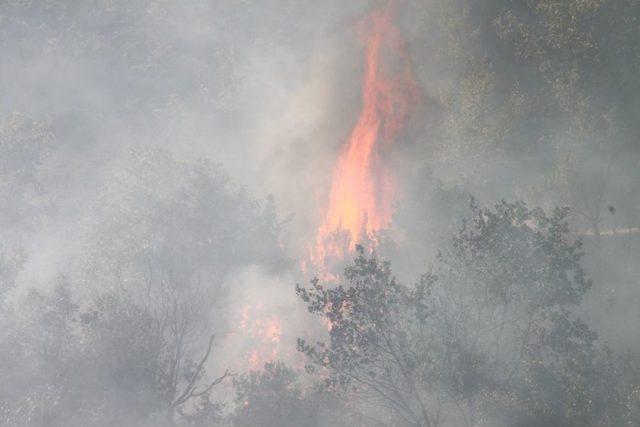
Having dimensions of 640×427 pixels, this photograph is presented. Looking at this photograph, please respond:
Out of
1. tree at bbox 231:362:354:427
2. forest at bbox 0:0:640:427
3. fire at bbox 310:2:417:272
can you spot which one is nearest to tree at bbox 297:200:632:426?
forest at bbox 0:0:640:427

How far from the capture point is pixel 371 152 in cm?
4769

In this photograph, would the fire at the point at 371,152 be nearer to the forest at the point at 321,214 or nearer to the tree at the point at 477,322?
the forest at the point at 321,214

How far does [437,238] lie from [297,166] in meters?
21.7

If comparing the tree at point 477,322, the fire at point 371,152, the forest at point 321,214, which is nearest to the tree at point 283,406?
the forest at point 321,214

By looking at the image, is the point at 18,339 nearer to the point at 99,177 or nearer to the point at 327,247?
the point at 327,247

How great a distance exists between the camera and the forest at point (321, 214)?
854 inches

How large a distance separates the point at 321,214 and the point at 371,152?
21.8ft

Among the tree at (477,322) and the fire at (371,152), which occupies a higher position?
the fire at (371,152)

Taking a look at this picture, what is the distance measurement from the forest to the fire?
21cm

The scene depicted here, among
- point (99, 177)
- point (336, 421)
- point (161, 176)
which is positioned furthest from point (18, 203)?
point (336, 421)

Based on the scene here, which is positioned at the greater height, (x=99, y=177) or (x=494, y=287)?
(x=99, y=177)

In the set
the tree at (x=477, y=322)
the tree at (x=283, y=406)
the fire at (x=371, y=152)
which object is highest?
the fire at (x=371, y=152)

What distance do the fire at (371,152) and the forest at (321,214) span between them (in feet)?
0.70

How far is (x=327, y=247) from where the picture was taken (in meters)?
42.7
